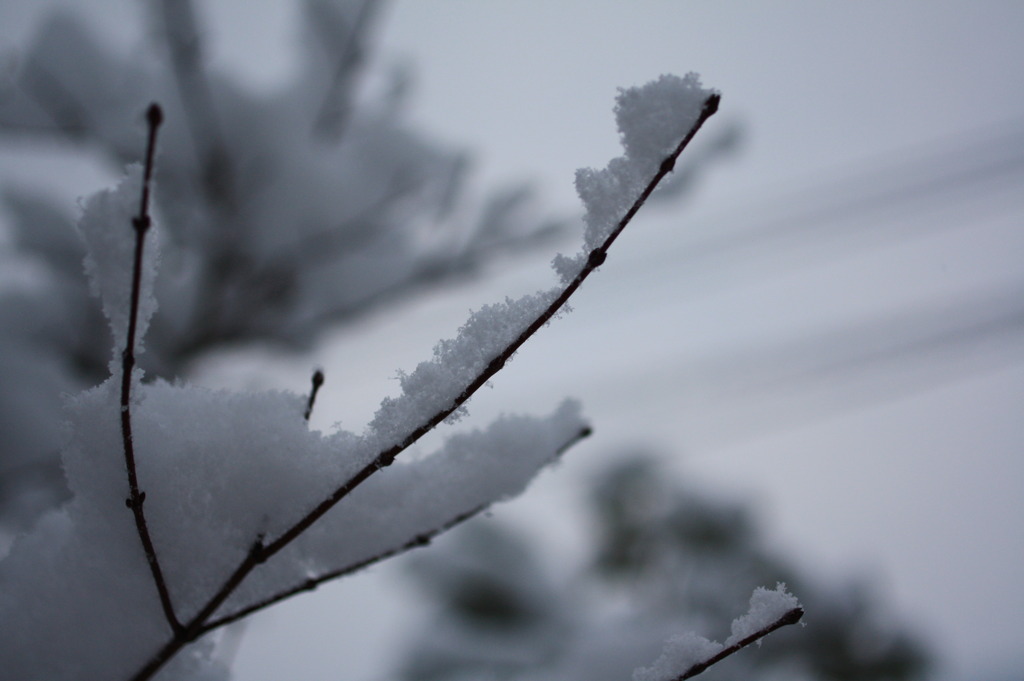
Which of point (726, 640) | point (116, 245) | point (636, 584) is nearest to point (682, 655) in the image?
point (726, 640)

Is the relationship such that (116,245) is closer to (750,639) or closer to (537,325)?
(537,325)

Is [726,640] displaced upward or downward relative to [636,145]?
downward

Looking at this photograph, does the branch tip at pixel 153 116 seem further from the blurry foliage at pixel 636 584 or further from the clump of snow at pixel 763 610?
the blurry foliage at pixel 636 584

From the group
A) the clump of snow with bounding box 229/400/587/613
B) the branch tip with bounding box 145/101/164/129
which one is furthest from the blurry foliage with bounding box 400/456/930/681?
the branch tip with bounding box 145/101/164/129

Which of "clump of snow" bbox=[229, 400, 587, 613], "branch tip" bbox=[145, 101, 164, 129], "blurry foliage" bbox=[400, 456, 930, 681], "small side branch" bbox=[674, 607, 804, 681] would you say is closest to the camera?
"branch tip" bbox=[145, 101, 164, 129]

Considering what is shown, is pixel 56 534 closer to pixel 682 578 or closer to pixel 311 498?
pixel 311 498

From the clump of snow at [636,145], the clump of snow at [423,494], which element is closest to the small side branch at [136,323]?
the clump of snow at [423,494]

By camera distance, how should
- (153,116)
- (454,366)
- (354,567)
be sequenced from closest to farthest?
(153,116), (454,366), (354,567)

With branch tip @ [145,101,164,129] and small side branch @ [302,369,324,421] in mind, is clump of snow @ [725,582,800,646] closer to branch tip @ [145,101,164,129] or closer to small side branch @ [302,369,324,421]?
small side branch @ [302,369,324,421]
